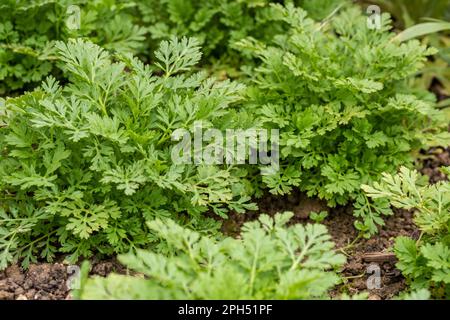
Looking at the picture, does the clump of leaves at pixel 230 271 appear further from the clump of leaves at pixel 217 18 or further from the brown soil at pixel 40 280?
the clump of leaves at pixel 217 18

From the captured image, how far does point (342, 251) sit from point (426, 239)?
0.51 metres

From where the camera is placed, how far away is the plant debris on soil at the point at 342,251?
10.3 feet

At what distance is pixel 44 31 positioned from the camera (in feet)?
13.3

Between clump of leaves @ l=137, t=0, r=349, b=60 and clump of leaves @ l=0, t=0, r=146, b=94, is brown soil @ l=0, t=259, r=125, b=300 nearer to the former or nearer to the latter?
clump of leaves @ l=0, t=0, r=146, b=94

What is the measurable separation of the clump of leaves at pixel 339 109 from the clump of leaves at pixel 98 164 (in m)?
0.42

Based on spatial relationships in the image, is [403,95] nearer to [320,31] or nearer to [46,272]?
[320,31]

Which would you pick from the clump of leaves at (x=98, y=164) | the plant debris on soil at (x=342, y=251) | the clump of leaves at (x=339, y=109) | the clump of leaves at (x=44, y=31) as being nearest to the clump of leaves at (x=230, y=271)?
the clump of leaves at (x=98, y=164)

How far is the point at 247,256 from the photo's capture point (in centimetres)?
267

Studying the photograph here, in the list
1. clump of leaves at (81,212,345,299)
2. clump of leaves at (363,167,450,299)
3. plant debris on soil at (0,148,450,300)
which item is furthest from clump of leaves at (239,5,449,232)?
clump of leaves at (81,212,345,299)

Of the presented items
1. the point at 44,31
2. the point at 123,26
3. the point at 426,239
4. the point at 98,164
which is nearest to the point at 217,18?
the point at 123,26

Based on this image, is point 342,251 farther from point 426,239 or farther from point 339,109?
point 339,109
